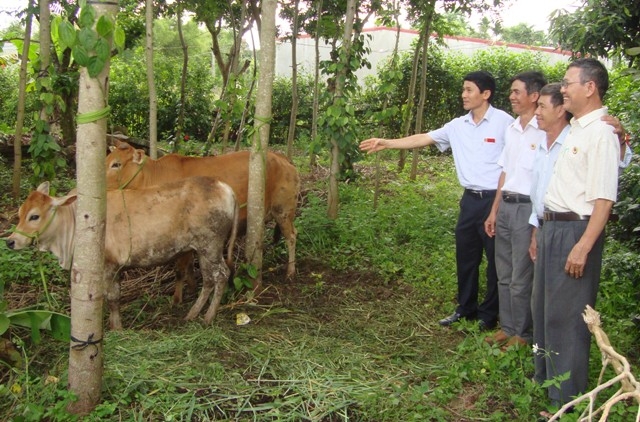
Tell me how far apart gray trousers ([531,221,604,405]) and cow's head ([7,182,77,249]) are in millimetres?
3634

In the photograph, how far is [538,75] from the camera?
4832mm

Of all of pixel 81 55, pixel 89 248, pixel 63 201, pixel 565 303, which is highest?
pixel 81 55

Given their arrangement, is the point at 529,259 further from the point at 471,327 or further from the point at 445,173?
the point at 445,173

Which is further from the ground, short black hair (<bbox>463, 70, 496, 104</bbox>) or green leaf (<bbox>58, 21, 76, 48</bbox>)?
green leaf (<bbox>58, 21, 76, 48</bbox>)

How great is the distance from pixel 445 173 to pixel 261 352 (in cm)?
916

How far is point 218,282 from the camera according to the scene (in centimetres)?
548

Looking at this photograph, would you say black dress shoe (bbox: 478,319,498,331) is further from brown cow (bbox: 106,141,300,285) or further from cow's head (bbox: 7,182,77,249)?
cow's head (bbox: 7,182,77,249)

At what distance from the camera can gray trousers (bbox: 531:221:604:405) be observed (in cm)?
373

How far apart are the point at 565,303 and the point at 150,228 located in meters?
3.19

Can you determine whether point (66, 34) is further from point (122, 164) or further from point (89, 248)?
point (122, 164)

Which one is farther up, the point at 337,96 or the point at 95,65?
the point at 95,65

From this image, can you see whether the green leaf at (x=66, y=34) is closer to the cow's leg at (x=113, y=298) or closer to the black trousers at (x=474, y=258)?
the cow's leg at (x=113, y=298)

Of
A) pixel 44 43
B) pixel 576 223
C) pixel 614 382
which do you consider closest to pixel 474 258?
pixel 576 223

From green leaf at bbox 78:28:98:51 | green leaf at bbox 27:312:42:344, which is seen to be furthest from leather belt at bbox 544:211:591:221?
green leaf at bbox 27:312:42:344
